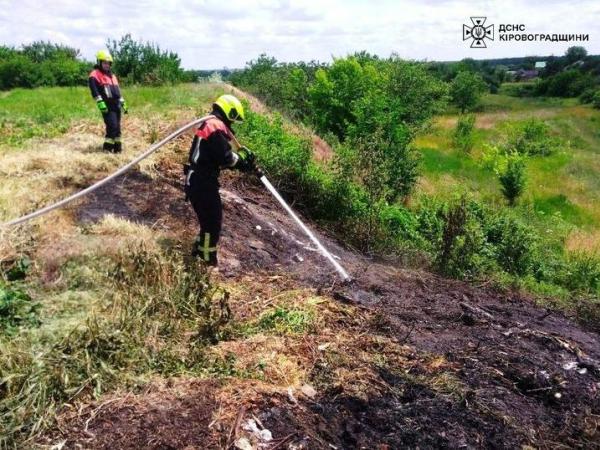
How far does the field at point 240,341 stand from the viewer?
364 centimetres

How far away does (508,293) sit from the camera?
820 cm

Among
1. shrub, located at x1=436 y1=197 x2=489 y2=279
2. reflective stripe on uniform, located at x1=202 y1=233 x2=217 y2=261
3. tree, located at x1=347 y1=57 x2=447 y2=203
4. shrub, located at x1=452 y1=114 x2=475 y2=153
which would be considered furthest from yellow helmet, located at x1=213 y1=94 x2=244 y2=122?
shrub, located at x1=452 y1=114 x2=475 y2=153

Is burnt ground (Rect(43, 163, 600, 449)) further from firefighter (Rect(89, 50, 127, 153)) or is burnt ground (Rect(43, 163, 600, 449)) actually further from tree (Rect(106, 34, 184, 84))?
tree (Rect(106, 34, 184, 84))

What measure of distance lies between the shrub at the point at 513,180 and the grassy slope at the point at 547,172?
0.51 meters

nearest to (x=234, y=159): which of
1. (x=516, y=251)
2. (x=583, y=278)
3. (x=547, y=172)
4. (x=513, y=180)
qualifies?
(x=516, y=251)

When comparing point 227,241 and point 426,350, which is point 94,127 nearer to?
point 227,241

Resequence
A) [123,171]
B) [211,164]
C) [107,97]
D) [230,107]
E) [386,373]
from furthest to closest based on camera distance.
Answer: [107,97], [123,171], [211,164], [230,107], [386,373]

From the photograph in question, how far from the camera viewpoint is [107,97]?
28.3 feet

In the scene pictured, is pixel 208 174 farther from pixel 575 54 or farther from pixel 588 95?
pixel 575 54

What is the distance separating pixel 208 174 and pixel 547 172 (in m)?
30.1

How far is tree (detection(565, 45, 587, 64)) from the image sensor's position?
81.0 m

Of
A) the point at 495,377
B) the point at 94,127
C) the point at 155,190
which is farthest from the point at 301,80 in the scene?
the point at 495,377

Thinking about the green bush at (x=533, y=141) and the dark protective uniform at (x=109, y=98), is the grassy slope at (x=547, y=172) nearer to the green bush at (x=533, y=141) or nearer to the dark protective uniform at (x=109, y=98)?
the green bush at (x=533, y=141)

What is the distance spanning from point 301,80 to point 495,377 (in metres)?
23.6
